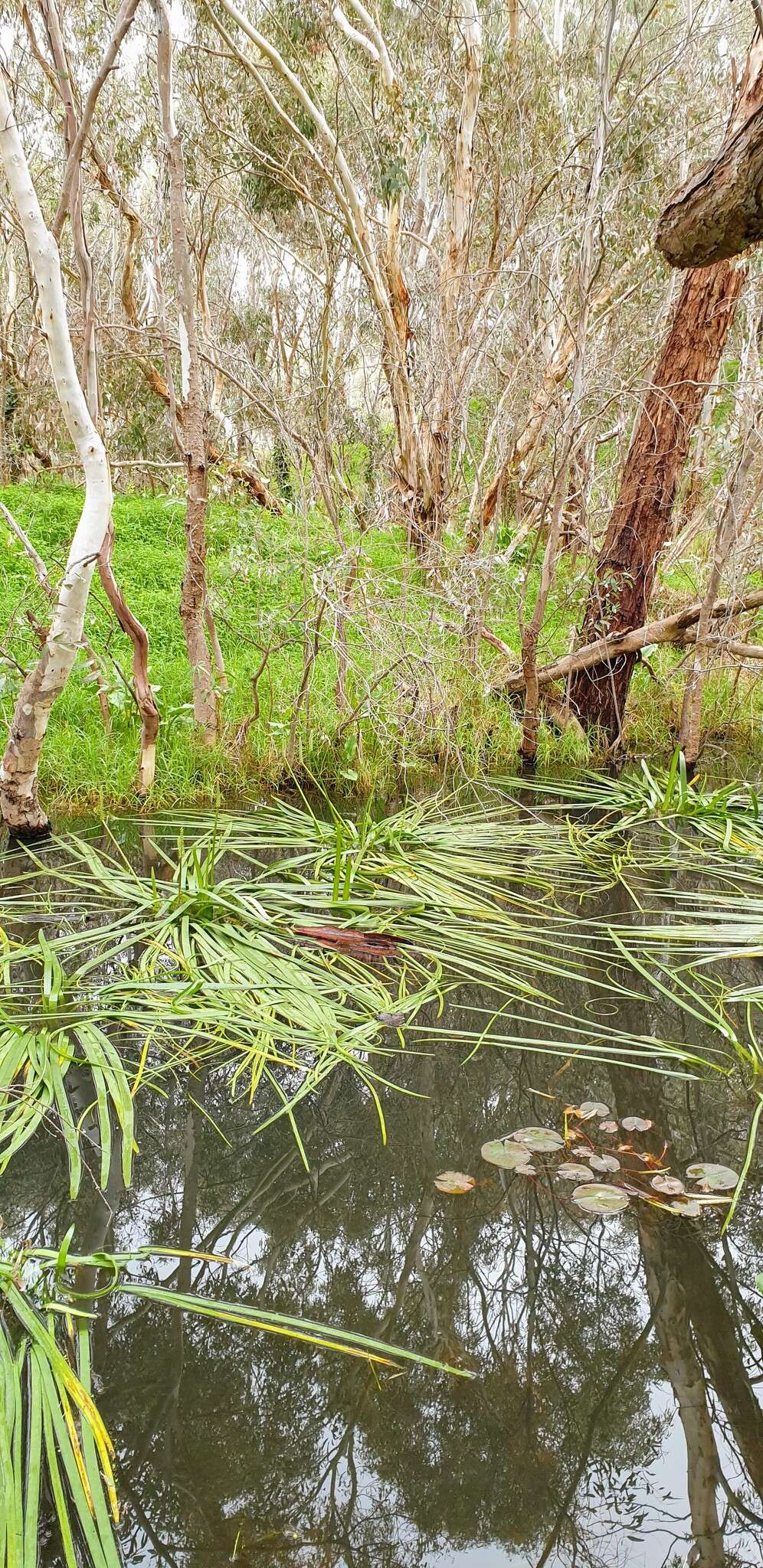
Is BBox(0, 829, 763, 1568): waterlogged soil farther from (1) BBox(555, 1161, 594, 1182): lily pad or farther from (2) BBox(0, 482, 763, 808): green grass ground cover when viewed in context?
(2) BBox(0, 482, 763, 808): green grass ground cover

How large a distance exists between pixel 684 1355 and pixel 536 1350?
0.85 feet

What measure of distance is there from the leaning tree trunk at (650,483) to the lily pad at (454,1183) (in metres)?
4.36

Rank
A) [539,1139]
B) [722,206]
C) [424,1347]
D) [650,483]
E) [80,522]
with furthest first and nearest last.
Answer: [650,483] → [80,522] → [722,206] → [539,1139] → [424,1347]

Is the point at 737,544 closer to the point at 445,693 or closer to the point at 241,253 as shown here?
the point at 445,693

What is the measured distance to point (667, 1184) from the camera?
2305 millimetres

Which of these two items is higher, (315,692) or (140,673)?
(140,673)

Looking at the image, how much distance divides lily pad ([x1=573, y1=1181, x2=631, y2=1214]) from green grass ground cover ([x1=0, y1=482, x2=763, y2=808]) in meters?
2.97

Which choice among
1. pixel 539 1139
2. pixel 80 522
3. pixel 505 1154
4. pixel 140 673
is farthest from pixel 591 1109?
pixel 140 673

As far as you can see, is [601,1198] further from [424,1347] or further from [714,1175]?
[424,1347]

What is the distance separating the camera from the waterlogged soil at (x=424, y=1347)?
1.55 metres

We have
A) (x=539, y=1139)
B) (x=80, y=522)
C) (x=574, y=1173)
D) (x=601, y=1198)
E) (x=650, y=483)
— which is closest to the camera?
(x=601, y=1198)

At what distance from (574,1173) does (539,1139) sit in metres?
0.15

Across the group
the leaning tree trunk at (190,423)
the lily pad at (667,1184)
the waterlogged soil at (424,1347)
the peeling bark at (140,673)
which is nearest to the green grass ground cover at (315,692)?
the peeling bark at (140,673)

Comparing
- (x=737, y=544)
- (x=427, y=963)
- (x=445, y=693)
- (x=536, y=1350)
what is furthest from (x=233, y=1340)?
(x=737, y=544)
